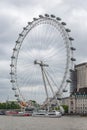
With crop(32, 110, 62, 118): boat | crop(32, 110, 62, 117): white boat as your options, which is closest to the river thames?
crop(32, 110, 62, 118): boat

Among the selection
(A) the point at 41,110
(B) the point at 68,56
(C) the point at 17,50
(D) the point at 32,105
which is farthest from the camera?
(D) the point at 32,105

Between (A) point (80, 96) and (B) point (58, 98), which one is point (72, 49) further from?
(A) point (80, 96)

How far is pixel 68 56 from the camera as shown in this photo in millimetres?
84375

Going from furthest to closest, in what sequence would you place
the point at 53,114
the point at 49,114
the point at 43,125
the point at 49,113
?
1. the point at 49,113
2. the point at 49,114
3. the point at 53,114
4. the point at 43,125

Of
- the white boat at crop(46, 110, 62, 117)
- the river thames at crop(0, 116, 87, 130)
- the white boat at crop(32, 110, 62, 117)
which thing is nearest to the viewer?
the river thames at crop(0, 116, 87, 130)

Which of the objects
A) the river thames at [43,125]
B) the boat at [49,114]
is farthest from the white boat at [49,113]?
the river thames at [43,125]

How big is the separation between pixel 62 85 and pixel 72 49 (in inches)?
299

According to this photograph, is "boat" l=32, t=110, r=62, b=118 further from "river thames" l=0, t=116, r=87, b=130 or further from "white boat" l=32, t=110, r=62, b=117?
"river thames" l=0, t=116, r=87, b=130

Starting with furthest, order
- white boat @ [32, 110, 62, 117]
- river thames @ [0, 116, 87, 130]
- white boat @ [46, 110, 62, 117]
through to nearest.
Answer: white boat @ [32, 110, 62, 117] < white boat @ [46, 110, 62, 117] < river thames @ [0, 116, 87, 130]

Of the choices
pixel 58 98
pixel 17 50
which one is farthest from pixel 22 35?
pixel 58 98

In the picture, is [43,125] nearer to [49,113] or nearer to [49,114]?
[49,114]

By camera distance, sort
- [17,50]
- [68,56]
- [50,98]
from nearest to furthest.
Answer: [68,56]
[17,50]
[50,98]

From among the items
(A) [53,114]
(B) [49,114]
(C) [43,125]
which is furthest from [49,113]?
(C) [43,125]

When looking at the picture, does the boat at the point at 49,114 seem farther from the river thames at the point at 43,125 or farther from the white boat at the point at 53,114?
the river thames at the point at 43,125
